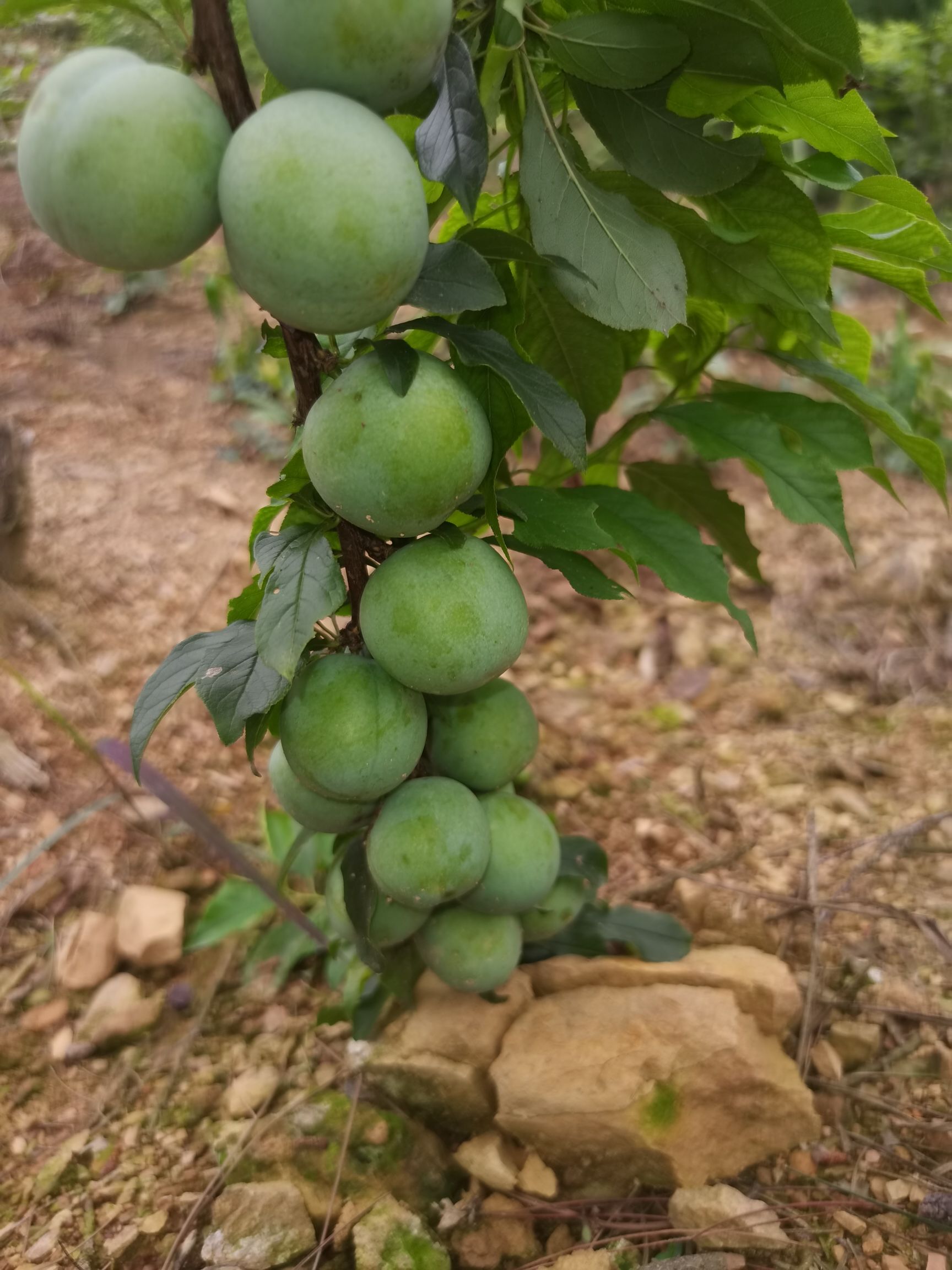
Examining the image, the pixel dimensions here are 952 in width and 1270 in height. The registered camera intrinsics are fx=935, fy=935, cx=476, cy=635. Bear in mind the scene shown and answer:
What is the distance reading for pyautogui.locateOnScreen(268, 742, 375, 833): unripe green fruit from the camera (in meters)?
1.07

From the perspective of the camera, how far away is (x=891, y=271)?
101 centimetres

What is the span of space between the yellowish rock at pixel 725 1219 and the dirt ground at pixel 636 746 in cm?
5

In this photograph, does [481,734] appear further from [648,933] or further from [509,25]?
[509,25]

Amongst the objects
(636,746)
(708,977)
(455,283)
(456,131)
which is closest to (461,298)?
(455,283)

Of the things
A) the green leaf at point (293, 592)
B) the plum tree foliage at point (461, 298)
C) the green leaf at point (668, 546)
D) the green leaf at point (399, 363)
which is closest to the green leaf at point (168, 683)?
the plum tree foliage at point (461, 298)

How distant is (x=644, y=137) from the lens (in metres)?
0.84

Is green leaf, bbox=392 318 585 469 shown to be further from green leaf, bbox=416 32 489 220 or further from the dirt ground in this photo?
the dirt ground

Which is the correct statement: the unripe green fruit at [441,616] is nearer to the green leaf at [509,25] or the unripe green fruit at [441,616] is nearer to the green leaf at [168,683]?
the green leaf at [168,683]

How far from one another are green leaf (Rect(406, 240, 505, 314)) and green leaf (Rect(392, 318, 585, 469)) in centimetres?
4

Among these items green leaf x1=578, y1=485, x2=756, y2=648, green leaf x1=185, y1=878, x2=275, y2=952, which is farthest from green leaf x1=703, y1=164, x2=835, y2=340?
green leaf x1=185, y1=878, x2=275, y2=952

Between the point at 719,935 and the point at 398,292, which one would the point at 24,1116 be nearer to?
the point at 719,935

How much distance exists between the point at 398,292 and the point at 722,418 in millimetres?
606

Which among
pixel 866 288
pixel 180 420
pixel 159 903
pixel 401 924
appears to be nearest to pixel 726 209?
pixel 401 924

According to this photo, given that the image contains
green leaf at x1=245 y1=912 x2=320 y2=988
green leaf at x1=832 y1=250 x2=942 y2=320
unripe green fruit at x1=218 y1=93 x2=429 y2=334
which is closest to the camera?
unripe green fruit at x1=218 y1=93 x2=429 y2=334
